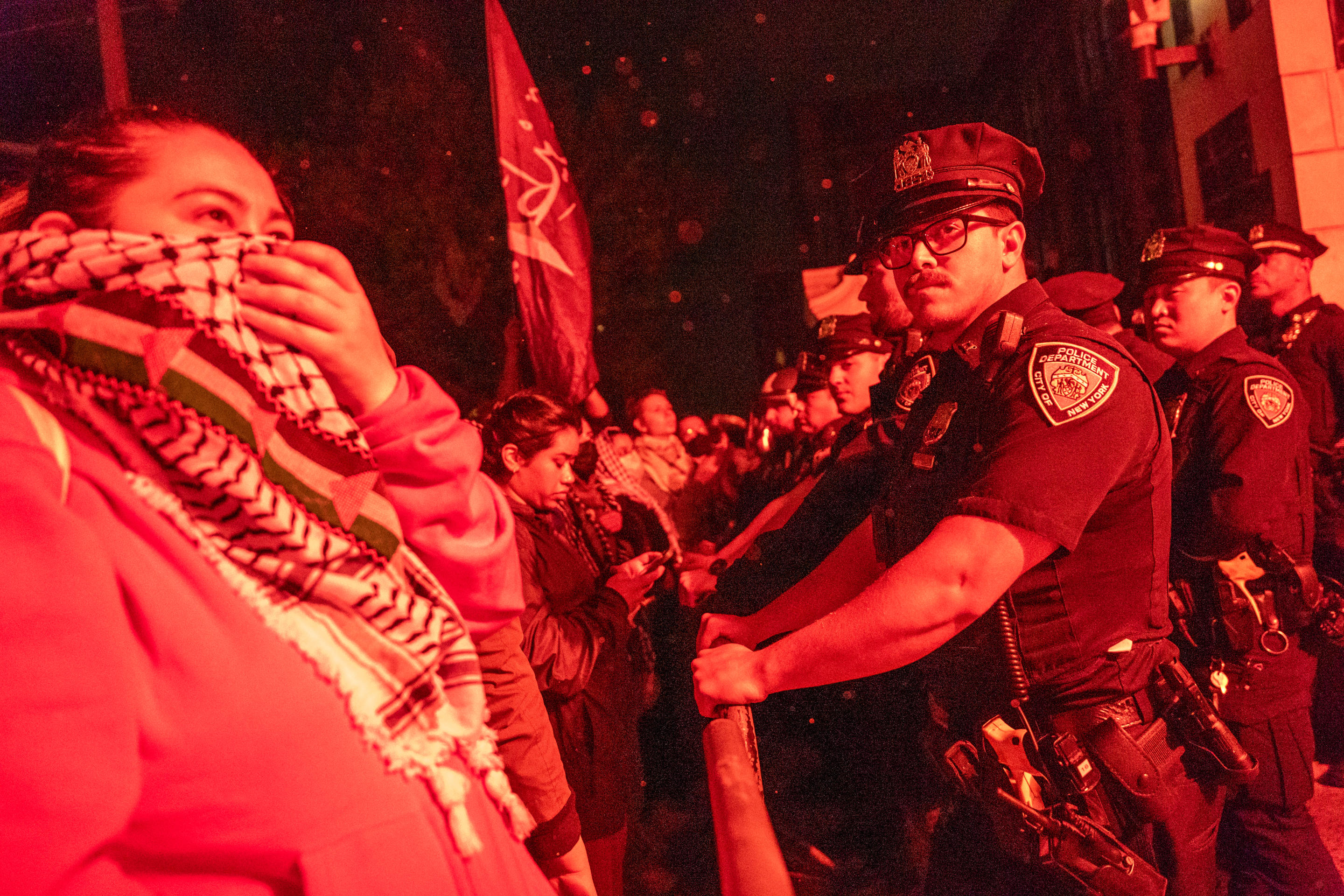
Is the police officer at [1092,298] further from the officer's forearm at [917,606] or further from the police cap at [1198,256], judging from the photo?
the officer's forearm at [917,606]

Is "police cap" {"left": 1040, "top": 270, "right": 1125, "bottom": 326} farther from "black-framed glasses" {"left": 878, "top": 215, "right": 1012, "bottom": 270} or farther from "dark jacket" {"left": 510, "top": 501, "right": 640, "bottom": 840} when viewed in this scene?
"dark jacket" {"left": 510, "top": 501, "right": 640, "bottom": 840}

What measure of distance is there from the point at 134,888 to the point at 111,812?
0.13 metres

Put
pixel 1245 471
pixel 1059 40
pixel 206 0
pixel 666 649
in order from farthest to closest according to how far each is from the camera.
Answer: pixel 1059 40 → pixel 206 0 → pixel 666 649 → pixel 1245 471

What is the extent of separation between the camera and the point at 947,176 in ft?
8.12

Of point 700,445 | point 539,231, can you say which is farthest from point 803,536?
point 700,445

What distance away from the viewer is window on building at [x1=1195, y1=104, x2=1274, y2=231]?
28.9 ft

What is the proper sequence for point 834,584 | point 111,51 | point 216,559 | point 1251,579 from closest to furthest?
point 216,559
point 834,584
point 1251,579
point 111,51

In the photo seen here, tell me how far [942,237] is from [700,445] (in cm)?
856

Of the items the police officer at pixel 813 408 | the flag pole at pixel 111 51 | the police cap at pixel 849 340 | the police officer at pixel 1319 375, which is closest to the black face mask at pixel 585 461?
the police officer at pixel 813 408

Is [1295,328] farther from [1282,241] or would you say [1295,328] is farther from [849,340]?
[849,340]

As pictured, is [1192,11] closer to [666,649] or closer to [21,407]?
[666,649]

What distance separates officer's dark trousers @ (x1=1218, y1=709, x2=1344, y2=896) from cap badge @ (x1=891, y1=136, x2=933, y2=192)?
7.44 ft

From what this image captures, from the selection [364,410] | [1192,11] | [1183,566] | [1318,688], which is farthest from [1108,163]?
[364,410]

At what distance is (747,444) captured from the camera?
363 inches
